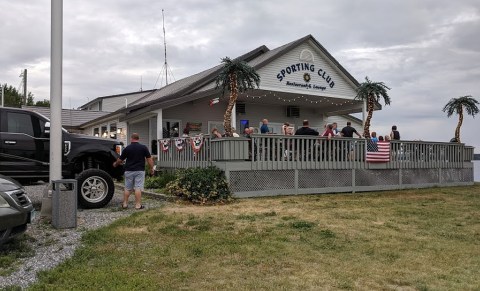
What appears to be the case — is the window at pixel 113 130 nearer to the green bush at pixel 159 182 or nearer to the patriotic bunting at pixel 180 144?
the patriotic bunting at pixel 180 144

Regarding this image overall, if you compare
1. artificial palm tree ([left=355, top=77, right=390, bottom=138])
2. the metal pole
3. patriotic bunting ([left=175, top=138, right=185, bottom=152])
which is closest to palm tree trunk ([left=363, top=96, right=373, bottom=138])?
artificial palm tree ([left=355, top=77, right=390, bottom=138])

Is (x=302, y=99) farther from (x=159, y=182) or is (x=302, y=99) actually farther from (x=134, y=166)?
(x=134, y=166)

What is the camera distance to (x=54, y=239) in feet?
21.3

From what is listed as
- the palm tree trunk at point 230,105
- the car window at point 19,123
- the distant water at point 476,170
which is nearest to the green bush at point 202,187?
the palm tree trunk at point 230,105

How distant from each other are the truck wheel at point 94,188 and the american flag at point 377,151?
26.8 ft

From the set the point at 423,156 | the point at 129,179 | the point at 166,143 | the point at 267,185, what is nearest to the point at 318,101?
the point at 423,156

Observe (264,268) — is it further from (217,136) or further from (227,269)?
(217,136)

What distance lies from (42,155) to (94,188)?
122 cm

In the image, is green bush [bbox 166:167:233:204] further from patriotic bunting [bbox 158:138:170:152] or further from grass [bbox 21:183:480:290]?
patriotic bunting [bbox 158:138:170:152]

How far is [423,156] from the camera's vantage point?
610 inches

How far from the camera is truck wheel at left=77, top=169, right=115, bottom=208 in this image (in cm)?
905

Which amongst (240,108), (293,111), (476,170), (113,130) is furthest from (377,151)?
(113,130)

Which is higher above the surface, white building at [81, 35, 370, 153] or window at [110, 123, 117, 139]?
white building at [81, 35, 370, 153]

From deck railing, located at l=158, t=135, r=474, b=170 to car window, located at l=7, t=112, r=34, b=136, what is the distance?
14.6 ft
